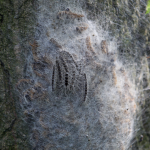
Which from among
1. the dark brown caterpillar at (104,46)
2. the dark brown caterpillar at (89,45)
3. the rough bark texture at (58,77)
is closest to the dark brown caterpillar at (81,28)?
the rough bark texture at (58,77)

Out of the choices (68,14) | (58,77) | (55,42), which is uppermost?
(68,14)

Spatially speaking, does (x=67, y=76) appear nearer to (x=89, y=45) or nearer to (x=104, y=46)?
(x=89, y=45)

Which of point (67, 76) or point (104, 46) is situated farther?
point (104, 46)

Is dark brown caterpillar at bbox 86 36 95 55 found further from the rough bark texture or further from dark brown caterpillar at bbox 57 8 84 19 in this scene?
dark brown caterpillar at bbox 57 8 84 19

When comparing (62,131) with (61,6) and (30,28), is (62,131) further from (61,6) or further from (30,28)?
(61,6)

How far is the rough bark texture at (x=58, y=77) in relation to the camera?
1.63 m

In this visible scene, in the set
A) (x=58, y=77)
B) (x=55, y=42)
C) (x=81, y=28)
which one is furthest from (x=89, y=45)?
(x=58, y=77)

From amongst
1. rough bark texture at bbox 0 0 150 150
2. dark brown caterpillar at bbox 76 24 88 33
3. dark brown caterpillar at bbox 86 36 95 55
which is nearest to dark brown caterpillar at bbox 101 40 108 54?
rough bark texture at bbox 0 0 150 150

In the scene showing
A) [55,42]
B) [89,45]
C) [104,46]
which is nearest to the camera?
[55,42]

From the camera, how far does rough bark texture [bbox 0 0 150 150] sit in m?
1.63

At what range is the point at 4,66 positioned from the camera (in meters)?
1.63

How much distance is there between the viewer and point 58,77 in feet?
5.50

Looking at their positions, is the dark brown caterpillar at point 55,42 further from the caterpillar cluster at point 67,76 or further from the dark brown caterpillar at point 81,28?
the dark brown caterpillar at point 81,28

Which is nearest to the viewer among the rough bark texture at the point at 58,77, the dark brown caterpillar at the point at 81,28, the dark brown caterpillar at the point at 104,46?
the rough bark texture at the point at 58,77
